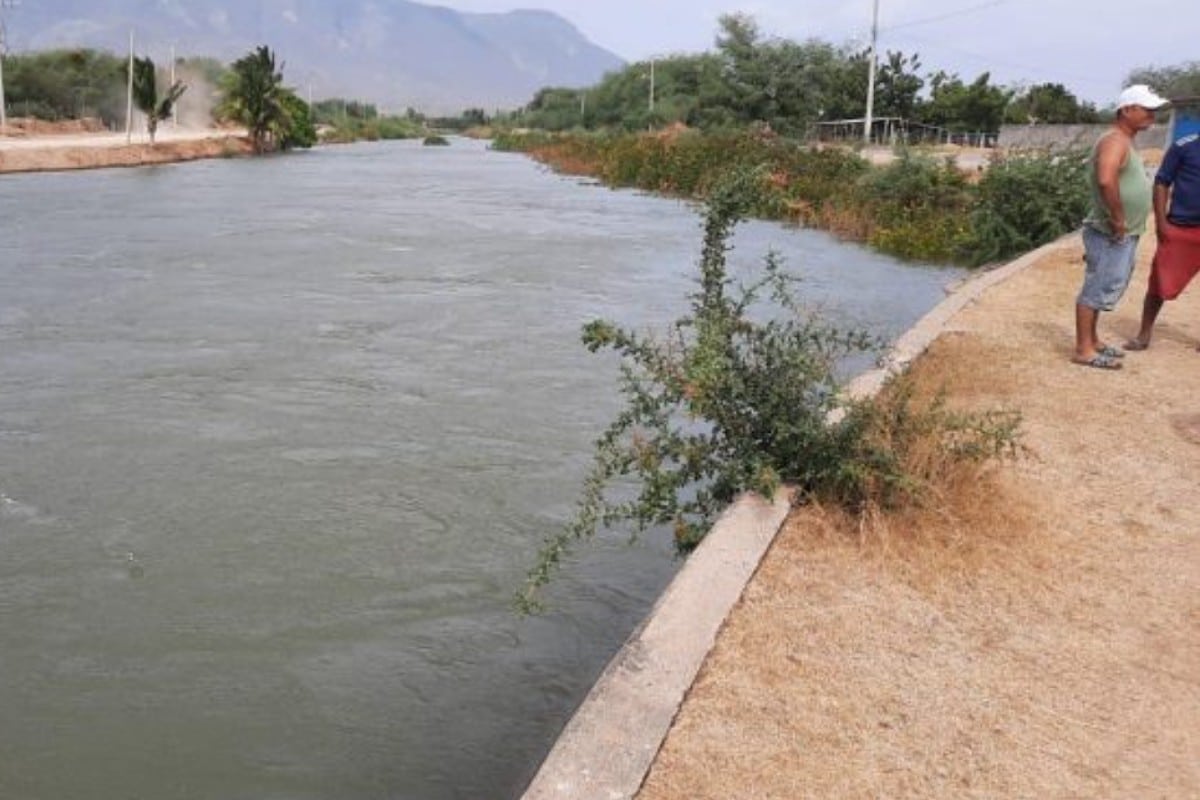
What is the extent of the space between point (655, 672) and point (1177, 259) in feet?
17.0

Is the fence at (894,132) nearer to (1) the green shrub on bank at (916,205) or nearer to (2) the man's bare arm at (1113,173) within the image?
(1) the green shrub on bank at (916,205)

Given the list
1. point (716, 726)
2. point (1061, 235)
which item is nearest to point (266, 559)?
point (716, 726)

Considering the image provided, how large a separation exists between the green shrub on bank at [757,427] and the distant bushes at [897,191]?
578 millimetres

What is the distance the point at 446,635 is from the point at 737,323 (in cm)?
173

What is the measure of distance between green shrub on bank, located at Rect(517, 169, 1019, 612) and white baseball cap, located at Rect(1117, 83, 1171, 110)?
2.53 meters

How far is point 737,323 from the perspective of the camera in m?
4.35

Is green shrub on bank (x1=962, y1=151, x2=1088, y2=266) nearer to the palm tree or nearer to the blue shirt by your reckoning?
the blue shirt

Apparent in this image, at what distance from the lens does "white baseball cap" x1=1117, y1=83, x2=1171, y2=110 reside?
569 centimetres

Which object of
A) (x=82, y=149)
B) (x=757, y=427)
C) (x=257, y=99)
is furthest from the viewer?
Result: (x=257, y=99)

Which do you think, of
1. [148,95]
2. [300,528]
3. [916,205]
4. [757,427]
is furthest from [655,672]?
[148,95]

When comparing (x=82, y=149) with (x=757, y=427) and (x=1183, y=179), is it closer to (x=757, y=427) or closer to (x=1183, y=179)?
(x=1183, y=179)

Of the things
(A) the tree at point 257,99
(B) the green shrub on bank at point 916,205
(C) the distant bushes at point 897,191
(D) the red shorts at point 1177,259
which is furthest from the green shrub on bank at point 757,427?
(A) the tree at point 257,99

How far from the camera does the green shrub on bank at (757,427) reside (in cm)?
395

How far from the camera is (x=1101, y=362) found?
247 inches
